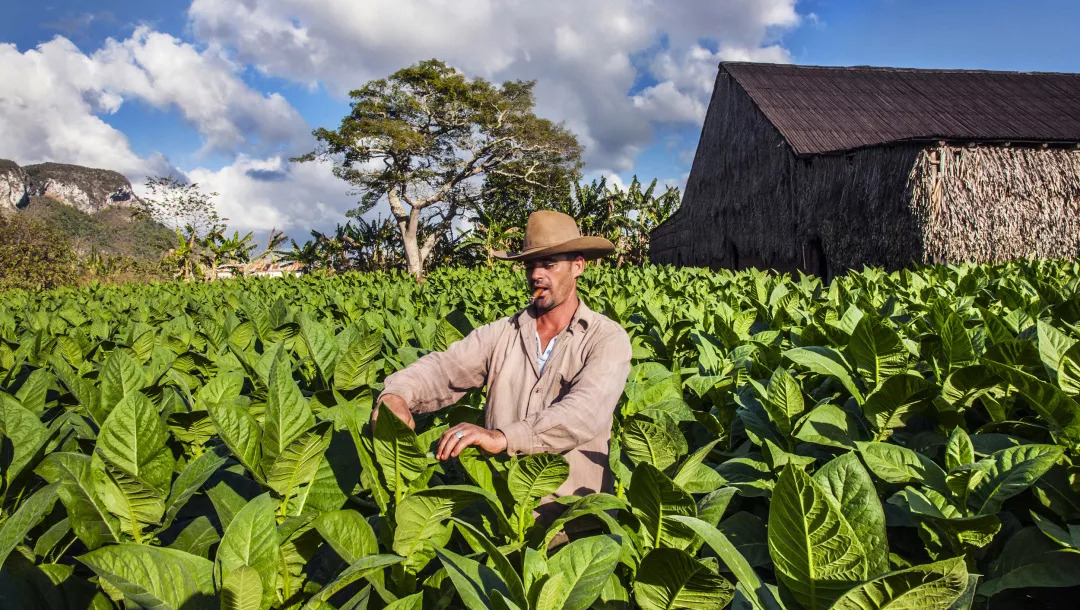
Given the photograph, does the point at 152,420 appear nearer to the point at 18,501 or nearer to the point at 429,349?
the point at 18,501

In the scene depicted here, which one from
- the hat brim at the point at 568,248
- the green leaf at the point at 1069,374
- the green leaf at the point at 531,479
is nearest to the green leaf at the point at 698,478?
the green leaf at the point at 531,479

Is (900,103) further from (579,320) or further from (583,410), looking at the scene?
(583,410)

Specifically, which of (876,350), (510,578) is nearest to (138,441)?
(510,578)

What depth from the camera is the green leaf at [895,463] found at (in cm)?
140

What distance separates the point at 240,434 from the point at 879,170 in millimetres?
15098

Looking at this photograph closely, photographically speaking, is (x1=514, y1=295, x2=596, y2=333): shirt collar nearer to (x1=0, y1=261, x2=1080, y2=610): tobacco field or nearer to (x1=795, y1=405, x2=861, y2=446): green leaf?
(x1=0, y1=261, x2=1080, y2=610): tobacco field

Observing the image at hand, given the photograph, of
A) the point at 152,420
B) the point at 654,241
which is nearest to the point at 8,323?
the point at 152,420

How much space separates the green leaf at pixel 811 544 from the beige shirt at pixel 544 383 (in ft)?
3.10

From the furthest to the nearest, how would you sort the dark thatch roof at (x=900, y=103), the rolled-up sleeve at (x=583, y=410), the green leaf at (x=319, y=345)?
the dark thatch roof at (x=900, y=103)
the green leaf at (x=319, y=345)
the rolled-up sleeve at (x=583, y=410)

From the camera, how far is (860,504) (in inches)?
40.4

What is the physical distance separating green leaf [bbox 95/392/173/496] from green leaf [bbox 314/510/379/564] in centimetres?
42

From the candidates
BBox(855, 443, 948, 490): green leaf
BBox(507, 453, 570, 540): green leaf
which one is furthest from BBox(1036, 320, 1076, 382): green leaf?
BBox(507, 453, 570, 540): green leaf

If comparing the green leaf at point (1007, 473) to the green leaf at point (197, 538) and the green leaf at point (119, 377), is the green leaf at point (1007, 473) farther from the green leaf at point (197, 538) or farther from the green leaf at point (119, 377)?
the green leaf at point (119, 377)

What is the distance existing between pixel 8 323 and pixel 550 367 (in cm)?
503
